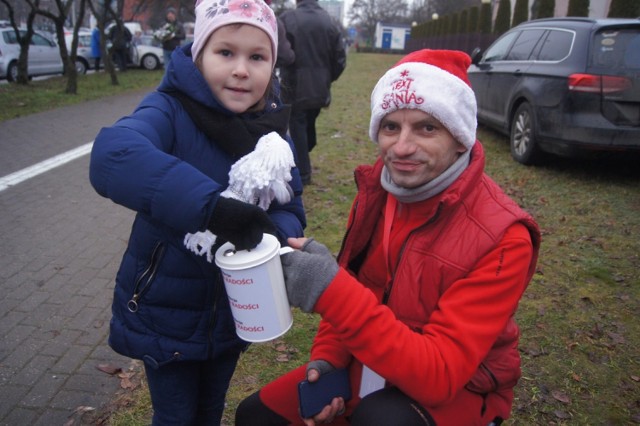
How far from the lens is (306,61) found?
18.4 ft

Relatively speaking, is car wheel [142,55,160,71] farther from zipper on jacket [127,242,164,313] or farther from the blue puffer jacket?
zipper on jacket [127,242,164,313]

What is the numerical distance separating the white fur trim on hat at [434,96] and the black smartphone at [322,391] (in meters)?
0.89

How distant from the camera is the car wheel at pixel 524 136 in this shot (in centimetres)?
660

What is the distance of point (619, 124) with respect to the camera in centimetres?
571

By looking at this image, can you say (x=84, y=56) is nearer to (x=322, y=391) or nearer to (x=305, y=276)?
(x=322, y=391)

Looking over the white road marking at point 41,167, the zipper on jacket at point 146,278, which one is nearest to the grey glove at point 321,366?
the zipper on jacket at point 146,278

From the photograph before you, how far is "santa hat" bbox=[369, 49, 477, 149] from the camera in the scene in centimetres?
167

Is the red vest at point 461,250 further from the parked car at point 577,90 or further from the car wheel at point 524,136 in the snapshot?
the car wheel at point 524,136

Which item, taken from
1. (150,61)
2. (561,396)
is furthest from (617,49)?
(150,61)

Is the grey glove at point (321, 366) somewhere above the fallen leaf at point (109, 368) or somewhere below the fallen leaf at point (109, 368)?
above

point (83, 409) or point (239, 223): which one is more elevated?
point (239, 223)

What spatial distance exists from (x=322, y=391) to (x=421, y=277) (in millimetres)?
517

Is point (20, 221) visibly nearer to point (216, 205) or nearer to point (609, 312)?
point (216, 205)

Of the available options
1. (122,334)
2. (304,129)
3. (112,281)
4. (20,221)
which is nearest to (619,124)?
(304,129)
